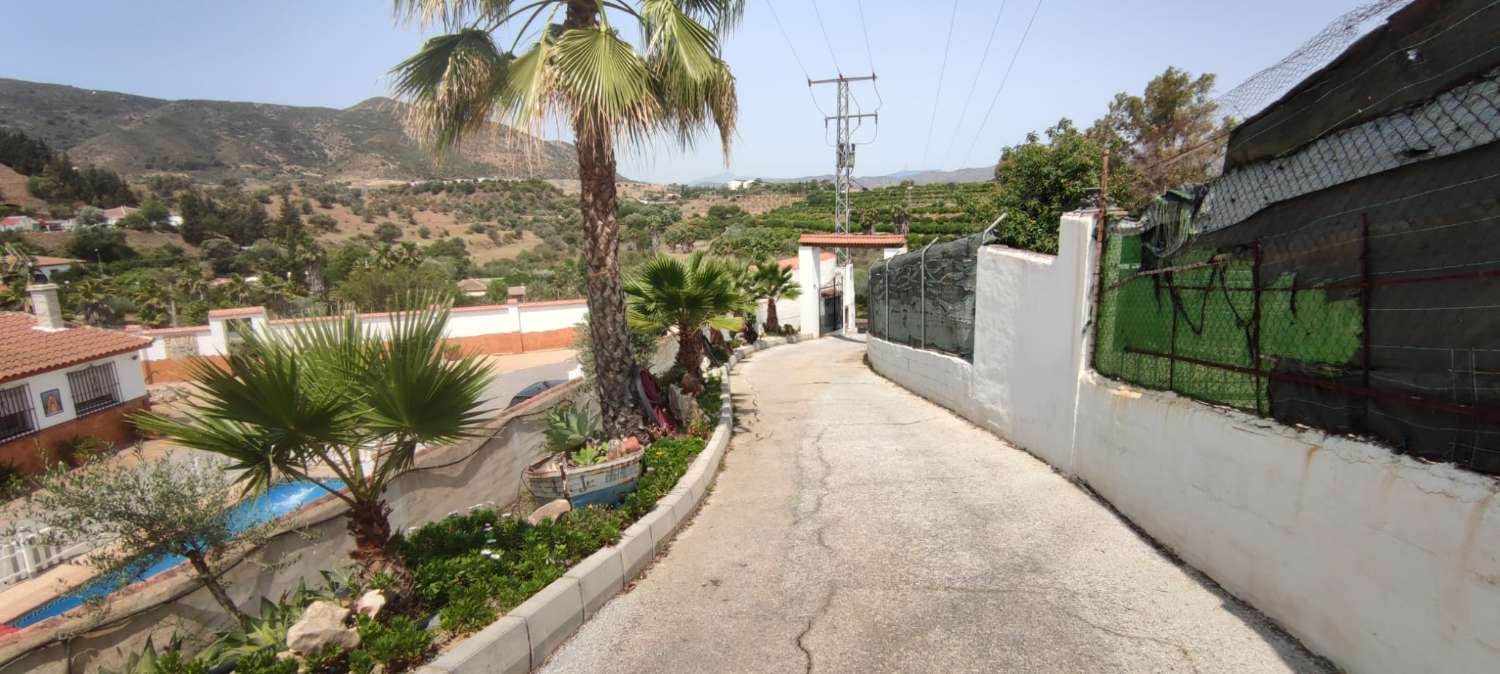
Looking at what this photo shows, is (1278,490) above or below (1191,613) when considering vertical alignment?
above

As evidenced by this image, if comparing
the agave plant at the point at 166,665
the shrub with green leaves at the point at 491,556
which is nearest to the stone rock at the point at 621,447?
the shrub with green leaves at the point at 491,556

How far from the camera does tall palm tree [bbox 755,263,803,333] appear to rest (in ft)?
85.0

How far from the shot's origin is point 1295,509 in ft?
10.8

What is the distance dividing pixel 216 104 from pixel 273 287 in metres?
85.7

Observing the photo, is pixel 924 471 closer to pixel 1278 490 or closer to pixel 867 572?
pixel 867 572

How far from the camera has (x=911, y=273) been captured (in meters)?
12.1

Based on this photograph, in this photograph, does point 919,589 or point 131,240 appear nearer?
point 919,589

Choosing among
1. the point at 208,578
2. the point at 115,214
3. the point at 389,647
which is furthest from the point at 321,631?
the point at 115,214

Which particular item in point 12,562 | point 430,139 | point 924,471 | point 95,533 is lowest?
point 12,562

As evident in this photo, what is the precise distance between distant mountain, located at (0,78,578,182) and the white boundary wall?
8705 cm

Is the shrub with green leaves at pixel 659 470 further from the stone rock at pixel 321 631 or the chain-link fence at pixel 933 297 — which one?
the chain-link fence at pixel 933 297

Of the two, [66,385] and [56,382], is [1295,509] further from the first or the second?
[66,385]

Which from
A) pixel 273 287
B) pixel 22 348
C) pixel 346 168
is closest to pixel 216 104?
pixel 346 168

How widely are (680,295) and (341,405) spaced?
18.0 feet
